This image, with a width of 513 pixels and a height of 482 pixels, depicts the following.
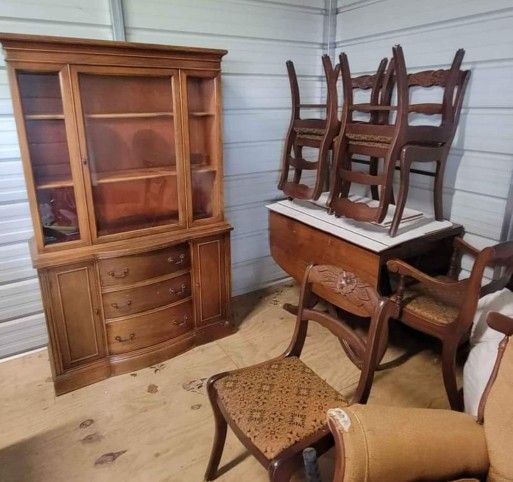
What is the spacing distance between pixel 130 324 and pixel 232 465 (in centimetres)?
93

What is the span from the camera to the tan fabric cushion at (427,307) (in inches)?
75.6

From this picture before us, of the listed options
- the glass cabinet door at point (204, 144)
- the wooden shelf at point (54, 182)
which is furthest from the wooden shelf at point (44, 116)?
the glass cabinet door at point (204, 144)

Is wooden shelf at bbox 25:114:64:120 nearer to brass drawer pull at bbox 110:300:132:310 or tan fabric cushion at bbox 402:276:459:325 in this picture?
brass drawer pull at bbox 110:300:132:310

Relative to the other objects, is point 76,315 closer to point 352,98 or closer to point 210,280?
point 210,280

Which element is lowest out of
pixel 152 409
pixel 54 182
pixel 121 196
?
pixel 152 409

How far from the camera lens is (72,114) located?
6.04 ft

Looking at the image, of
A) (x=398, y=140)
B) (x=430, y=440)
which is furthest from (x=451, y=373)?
(x=398, y=140)

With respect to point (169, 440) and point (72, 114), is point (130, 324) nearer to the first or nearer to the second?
point (169, 440)

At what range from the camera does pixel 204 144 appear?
7.72ft

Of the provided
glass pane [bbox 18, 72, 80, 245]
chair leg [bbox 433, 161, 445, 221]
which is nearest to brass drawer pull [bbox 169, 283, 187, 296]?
glass pane [bbox 18, 72, 80, 245]

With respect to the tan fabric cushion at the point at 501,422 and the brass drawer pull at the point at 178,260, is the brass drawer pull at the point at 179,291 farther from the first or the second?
the tan fabric cushion at the point at 501,422

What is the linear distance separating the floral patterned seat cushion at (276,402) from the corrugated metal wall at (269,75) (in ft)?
4.79

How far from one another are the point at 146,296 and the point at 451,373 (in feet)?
5.28

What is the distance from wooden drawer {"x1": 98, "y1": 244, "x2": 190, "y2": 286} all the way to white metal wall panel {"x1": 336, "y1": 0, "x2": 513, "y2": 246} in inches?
60.1
